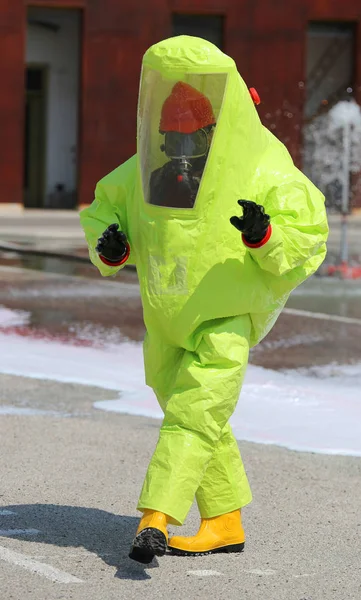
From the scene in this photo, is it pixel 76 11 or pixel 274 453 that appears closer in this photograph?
pixel 274 453

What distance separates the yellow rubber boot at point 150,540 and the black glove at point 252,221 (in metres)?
1.06

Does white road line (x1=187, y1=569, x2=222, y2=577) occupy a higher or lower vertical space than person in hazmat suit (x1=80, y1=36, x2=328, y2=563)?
lower

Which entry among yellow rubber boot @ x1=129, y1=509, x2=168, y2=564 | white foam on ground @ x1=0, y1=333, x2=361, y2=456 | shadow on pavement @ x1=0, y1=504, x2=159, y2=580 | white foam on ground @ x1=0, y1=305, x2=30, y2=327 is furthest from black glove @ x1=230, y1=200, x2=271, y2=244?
white foam on ground @ x1=0, y1=305, x2=30, y2=327

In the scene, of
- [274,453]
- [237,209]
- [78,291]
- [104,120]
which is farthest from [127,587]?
[104,120]

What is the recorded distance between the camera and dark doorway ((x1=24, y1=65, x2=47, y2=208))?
31.0 metres

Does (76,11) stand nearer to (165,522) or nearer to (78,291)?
(78,291)

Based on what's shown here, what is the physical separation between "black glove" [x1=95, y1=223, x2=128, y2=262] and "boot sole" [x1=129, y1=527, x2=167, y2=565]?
1052mm

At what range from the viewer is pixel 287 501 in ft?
20.6

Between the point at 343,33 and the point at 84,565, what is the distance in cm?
2793

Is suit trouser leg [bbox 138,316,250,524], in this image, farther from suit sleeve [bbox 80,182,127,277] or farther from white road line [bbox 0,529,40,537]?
white road line [bbox 0,529,40,537]

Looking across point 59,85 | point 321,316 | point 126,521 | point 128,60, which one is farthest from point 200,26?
point 126,521

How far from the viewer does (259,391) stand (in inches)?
357

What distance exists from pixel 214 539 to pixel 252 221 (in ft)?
4.27

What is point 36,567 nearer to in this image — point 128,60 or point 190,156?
point 190,156
